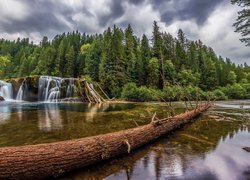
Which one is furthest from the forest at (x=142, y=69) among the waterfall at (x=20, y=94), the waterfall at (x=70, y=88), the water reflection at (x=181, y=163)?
the water reflection at (x=181, y=163)

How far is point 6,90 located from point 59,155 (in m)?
31.0

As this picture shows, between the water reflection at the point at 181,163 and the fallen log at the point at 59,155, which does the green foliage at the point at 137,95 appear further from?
the fallen log at the point at 59,155

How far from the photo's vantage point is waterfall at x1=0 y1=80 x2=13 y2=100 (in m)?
28.9

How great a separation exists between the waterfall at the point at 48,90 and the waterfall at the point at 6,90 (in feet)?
16.1

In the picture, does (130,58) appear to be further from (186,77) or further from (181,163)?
(181,163)

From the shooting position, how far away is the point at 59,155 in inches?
136

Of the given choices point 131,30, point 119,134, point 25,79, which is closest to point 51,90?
point 25,79

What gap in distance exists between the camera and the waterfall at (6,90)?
28.9m

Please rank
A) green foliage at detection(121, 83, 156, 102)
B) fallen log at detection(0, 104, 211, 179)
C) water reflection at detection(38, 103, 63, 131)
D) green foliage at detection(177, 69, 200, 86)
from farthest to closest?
green foliage at detection(177, 69, 200, 86), green foliage at detection(121, 83, 156, 102), water reflection at detection(38, 103, 63, 131), fallen log at detection(0, 104, 211, 179)

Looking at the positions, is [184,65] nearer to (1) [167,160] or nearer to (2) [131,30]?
(2) [131,30]

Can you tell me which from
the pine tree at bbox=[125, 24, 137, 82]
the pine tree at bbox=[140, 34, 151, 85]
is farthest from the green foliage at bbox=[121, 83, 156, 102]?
the pine tree at bbox=[140, 34, 151, 85]

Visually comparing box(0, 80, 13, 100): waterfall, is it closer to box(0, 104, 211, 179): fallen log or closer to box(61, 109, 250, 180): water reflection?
box(61, 109, 250, 180): water reflection

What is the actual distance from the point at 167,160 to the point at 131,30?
51.0 m

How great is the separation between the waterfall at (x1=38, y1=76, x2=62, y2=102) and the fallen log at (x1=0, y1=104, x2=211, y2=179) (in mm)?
25978
